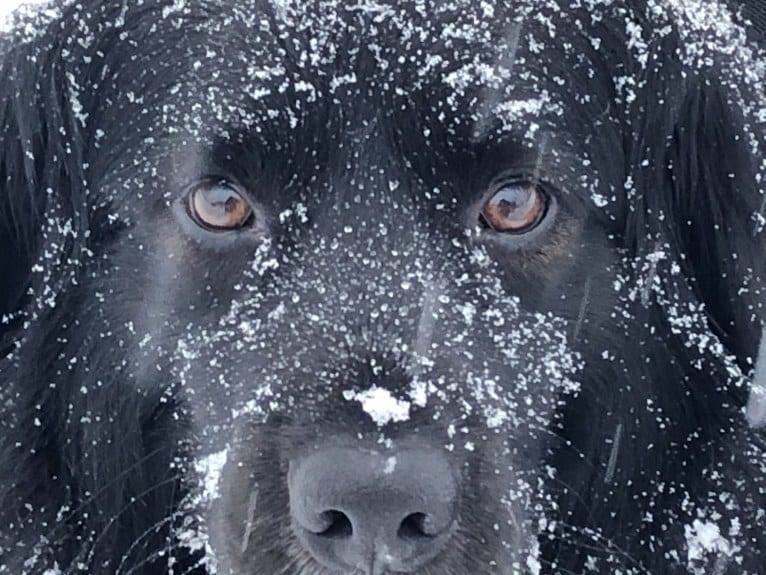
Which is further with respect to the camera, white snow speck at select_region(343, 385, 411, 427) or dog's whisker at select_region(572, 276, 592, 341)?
dog's whisker at select_region(572, 276, 592, 341)

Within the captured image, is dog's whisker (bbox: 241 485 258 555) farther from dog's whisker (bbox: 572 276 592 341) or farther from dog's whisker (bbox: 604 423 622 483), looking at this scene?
dog's whisker (bbox: 604 423 622 483)

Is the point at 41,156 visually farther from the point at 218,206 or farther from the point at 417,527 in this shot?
the point at 417,527

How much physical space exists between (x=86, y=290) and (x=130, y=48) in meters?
0.60

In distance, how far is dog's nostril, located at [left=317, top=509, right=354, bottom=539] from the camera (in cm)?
248

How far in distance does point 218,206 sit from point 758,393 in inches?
55.1

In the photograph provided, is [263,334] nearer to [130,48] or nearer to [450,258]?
[450,258]

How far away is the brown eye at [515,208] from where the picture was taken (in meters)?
2.81

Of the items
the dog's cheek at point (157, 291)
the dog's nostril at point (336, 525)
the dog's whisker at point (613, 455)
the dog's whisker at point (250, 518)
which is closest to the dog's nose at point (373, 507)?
the dog's nostril at point (336, 525)

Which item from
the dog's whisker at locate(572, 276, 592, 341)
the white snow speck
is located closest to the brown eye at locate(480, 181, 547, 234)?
the dog's whisker at locate(572, 276, 592, 341)

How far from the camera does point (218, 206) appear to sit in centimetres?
285

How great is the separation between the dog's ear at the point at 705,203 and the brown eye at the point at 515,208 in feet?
0.89

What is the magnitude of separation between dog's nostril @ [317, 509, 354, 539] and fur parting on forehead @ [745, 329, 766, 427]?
3.85ft

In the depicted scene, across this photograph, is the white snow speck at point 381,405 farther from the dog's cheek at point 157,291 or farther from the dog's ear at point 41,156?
the dog's ear at point 41,156

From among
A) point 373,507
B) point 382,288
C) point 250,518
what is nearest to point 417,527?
point 373,507
